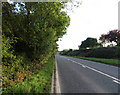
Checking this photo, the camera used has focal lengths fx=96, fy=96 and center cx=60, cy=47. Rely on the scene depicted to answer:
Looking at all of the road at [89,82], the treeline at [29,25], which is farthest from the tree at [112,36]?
the treeline at [29,25]

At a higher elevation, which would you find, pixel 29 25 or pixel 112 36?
pixel 112 36

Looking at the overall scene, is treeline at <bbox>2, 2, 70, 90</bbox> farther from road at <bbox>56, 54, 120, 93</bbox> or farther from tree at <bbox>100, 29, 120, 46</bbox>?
tree at <bbox>100, 29, 120, 46</bbox>

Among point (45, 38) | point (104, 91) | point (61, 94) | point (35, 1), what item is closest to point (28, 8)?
point (35, 1)

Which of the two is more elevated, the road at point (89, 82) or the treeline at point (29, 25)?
the treeline at point (29, 25)

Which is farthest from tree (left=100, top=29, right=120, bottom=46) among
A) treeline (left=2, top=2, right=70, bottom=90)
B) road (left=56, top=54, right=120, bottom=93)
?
treeline (left=2, top=2, right=70, bottom=90)

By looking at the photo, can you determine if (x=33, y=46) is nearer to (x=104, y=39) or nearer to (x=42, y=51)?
(x=42, y=51)

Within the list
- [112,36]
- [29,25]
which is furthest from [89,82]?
[112,36]

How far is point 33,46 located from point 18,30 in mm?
1421

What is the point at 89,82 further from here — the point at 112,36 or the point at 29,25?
the point at 112,36

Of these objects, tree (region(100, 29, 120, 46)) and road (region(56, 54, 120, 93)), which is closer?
road (region(56, 54, 120, 93))

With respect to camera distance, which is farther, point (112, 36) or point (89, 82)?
point (112, 36)

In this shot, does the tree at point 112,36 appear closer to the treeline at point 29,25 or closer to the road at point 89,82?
the road at point 89,82

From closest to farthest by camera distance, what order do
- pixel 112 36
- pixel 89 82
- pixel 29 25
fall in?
1. pixel 89 82
2. pixel 29 25
3. pixel 112 36

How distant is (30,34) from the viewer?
6.31 meters
